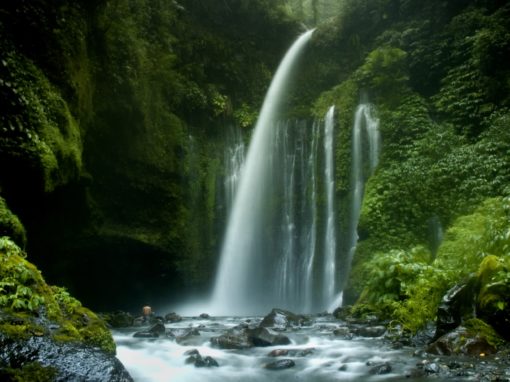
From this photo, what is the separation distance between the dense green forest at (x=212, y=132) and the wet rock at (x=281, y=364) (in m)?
1.95

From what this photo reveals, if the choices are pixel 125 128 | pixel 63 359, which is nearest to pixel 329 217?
pixel 125 128

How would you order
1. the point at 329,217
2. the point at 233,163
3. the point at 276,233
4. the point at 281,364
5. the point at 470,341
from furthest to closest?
the point at 233,163 → the point at 276,233 → the point at 329,217 → the point at 281,364 → the point at 470,341

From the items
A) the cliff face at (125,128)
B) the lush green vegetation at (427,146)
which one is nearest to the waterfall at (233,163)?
the cliff face at (125,128)

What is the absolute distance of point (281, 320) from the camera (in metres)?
9.09

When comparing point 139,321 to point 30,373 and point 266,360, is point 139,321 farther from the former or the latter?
point 30,373

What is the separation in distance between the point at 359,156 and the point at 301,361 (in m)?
8.60

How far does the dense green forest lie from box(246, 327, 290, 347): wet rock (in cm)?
185

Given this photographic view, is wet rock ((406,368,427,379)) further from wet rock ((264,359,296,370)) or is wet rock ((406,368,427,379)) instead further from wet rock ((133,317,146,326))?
wet rock ((133,317,146,326))

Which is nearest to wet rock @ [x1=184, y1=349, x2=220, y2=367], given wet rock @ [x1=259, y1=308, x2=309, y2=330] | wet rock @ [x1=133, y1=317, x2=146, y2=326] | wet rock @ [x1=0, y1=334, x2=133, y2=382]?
wet rock @ [x1=0, y1=334, x2=133, y2=382]

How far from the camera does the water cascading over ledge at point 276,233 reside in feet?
43.5

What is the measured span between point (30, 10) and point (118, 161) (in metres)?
4.94

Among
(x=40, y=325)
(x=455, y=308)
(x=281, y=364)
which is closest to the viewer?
(x=40, y=325)

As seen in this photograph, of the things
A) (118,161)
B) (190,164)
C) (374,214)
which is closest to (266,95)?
(190,164)

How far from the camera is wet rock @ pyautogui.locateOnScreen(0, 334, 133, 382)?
3.71 metres
